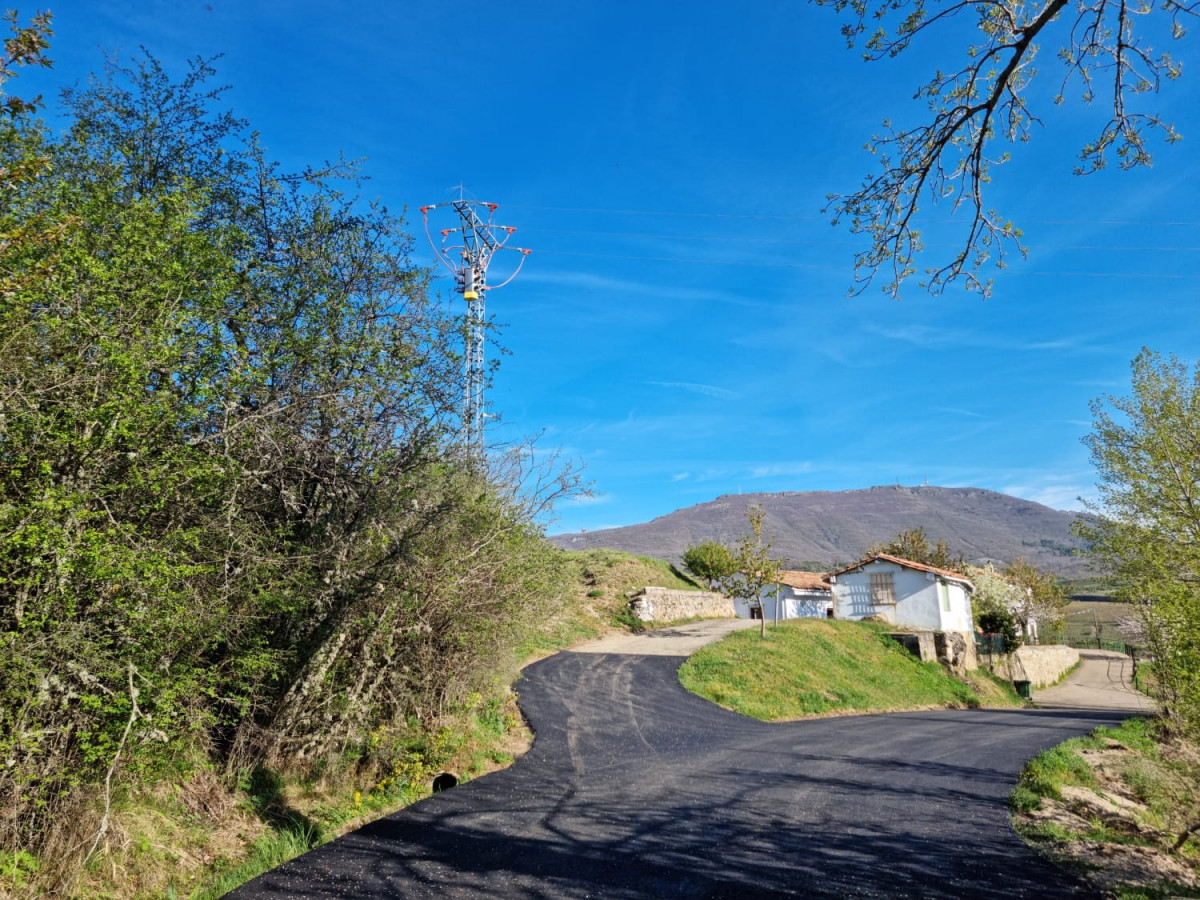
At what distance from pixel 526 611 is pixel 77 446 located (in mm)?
6783

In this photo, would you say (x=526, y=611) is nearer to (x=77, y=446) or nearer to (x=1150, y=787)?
(x=77, y=446)

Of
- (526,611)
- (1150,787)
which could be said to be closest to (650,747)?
(526,611)

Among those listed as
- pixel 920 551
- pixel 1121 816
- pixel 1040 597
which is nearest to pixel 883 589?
pixel 920 551

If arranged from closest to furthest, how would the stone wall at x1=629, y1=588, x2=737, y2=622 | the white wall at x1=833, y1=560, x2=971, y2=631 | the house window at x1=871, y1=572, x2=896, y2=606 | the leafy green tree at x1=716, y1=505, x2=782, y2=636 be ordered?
the leafy green tree at x1=716, y1=505, x2=782, y2=636
the stone wall at x1=629, y1=588, x2=737, y2=622
the white wall at x1=833, y1=560, x2=971, y2=631
the house window at x1=871, y1=572, x2=896, y2=606

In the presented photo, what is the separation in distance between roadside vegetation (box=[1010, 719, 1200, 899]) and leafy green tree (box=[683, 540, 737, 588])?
82.9 feet

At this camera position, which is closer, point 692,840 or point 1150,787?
point 692,840

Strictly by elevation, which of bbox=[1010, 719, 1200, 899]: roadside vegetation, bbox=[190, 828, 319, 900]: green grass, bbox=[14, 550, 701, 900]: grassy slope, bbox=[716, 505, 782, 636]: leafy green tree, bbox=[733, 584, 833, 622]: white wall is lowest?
bbox=[1010, 719, 1200, 899]: roadside vegetation

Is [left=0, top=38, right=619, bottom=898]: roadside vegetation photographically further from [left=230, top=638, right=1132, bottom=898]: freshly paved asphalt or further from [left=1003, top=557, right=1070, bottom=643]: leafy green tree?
[left=1003, top=557, right=1070, bottom=643]: leafy green tree

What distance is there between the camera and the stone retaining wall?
31.5 m

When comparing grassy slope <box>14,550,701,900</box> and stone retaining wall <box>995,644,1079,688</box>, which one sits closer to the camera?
grassy slope <box>14,550,701,900</box>

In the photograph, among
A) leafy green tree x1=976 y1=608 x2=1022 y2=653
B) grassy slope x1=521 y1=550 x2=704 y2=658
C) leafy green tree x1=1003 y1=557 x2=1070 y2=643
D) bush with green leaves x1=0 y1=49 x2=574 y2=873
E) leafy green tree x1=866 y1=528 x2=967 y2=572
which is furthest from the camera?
leafy green tree x1=866 y1=528 x2=967 y2=572

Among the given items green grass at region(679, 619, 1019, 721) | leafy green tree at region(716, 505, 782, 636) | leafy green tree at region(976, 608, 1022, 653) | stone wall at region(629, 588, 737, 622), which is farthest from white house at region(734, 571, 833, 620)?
leafy green tree at region(716, 505, 782, 636)

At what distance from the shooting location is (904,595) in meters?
32.0

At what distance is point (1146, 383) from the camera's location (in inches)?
656
